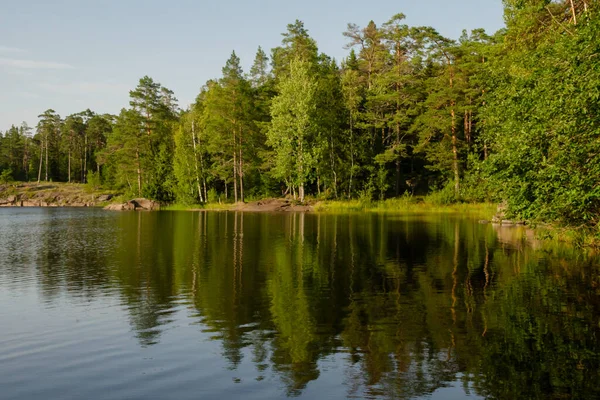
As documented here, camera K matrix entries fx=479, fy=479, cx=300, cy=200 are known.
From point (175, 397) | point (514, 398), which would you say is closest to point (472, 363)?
point (514, 398)

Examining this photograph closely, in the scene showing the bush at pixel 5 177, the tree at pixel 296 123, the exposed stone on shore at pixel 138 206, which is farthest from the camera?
the bush at pixel 5 177

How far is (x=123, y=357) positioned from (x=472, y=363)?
7427 mm

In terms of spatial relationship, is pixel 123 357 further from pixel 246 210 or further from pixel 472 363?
pixel 246 210

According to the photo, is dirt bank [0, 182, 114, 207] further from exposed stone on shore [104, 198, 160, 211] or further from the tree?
the tree

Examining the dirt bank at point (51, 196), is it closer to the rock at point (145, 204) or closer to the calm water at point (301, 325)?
the rock at point (145, 204)

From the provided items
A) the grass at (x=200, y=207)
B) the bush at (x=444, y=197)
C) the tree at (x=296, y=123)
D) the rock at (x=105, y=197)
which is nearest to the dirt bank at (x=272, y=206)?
the grass at (x=200, y=207)

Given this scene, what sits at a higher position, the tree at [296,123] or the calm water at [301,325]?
the tree at [296,123]

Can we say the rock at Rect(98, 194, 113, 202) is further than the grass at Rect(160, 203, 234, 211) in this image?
Yes

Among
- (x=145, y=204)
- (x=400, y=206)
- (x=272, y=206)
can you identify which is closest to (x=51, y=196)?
(x=145, y=204)

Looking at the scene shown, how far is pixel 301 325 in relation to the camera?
41.8 ft

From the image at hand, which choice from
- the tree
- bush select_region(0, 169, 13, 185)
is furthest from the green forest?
bush select_region(0, 169, 13, 185)

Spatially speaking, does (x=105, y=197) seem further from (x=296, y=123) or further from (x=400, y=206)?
(x=400, y=206)

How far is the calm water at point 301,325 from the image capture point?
29.3ft

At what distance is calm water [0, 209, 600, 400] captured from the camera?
29.3ft
